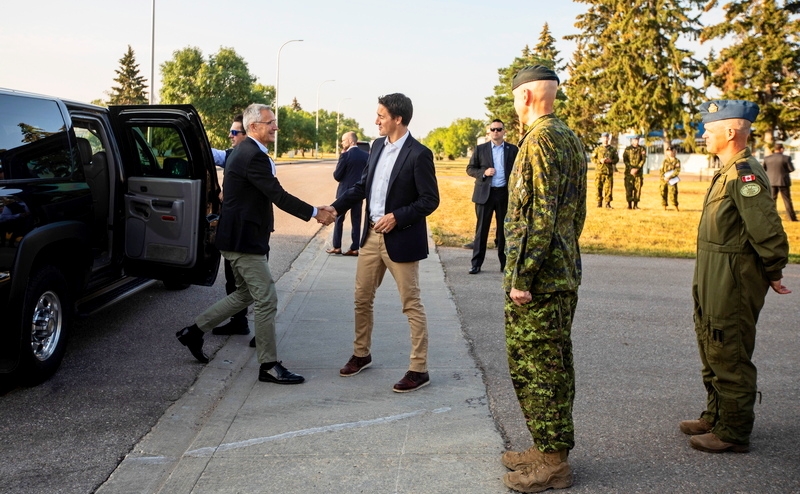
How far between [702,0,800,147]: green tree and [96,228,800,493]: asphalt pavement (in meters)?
32.2

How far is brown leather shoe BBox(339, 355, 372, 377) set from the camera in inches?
216

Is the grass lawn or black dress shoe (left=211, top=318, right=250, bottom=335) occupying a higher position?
the grass lawn

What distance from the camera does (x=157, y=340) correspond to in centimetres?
636

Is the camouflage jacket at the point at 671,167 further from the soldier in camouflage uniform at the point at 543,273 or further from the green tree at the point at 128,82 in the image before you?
the green tree at the point at 128,82

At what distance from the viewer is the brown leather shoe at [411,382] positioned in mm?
5109

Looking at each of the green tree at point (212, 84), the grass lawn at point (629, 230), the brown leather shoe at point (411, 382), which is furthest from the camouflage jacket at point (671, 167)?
the green tree at point (212, 84)

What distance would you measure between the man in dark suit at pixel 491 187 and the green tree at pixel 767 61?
29.5m

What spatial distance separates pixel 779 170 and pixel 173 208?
16.8m

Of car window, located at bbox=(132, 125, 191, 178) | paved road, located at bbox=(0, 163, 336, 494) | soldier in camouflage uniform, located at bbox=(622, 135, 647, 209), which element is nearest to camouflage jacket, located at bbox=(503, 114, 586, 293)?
paved road, located at bbox=(0, 163, 336, 494)

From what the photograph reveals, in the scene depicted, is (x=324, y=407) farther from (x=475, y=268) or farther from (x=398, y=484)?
(x=475, y=268)

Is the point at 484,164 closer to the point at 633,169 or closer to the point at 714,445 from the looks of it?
the point at 714,445

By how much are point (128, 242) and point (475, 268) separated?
4.57 meters

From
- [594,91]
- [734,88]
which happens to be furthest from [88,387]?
[594,91]

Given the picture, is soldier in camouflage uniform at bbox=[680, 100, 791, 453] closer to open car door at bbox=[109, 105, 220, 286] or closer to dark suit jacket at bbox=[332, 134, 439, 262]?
dark suit jacket at bbox=[332, 134, 439, 262]
